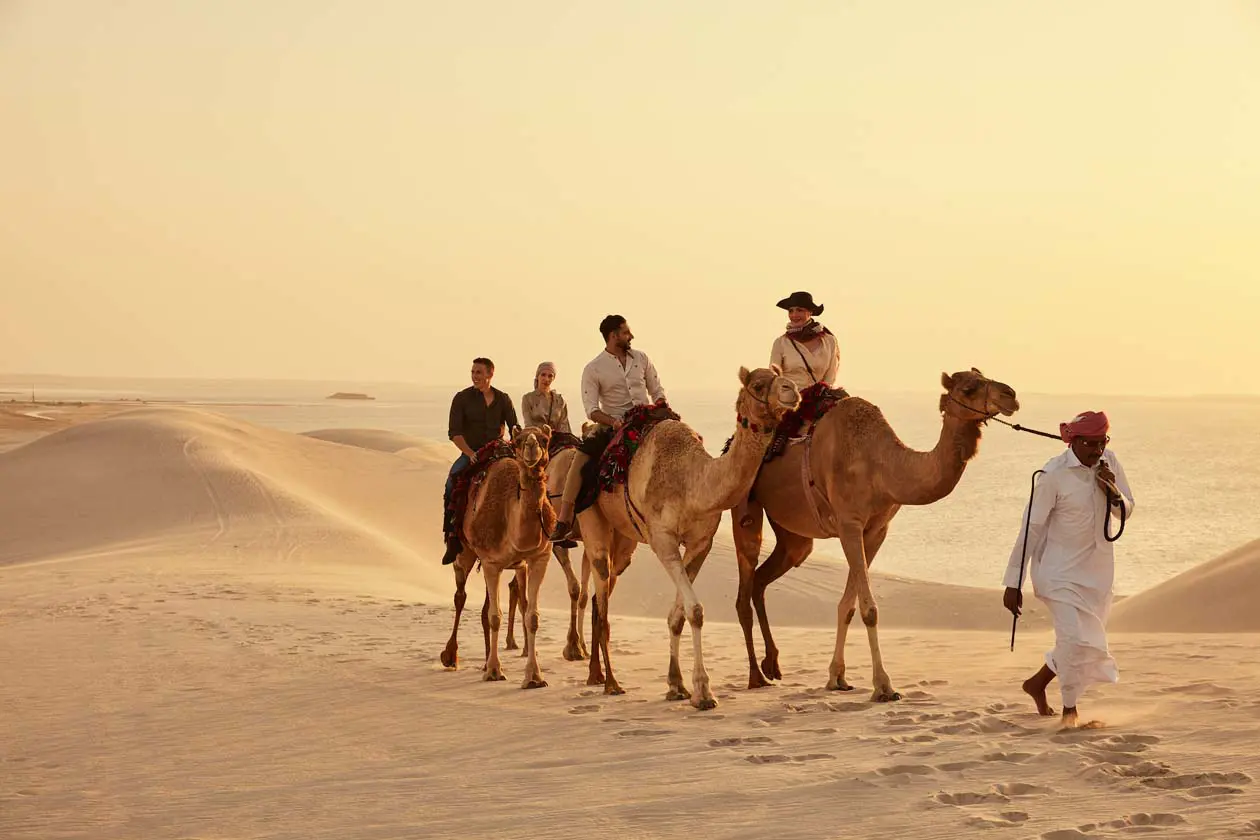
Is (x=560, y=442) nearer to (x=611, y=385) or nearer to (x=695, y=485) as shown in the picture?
(x=611, y=385)

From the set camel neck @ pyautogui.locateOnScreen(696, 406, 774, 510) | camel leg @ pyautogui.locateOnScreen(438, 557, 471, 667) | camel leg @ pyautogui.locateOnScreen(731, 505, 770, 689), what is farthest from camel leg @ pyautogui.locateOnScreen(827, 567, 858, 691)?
camel leg @ pyautogui.locateOnScreen(438, 557, 471, 667)

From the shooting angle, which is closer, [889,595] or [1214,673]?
[1214,673]

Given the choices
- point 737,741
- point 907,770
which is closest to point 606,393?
point 737,741

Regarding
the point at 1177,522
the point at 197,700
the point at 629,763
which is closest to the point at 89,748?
the point at 197,700

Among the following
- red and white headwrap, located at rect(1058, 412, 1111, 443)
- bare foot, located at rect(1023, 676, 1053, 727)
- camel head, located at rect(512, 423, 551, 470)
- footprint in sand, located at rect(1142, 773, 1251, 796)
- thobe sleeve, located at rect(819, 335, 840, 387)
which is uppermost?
thobe sleeve, located at rect(819, 335, 840, 387)

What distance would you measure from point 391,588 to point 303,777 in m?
12.5

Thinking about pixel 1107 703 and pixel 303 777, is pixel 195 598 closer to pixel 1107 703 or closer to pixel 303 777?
pixel 303 777

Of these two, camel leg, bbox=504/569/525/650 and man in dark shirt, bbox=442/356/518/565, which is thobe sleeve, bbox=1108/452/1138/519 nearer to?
camel leg, bbox=504/569/525/650

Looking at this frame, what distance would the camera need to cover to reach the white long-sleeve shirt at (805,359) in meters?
12.2

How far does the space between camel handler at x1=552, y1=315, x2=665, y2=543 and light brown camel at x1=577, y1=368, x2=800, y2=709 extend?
32cm

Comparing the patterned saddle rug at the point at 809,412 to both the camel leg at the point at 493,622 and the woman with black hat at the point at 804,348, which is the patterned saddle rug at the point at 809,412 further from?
the camel leg at the point at 493,622

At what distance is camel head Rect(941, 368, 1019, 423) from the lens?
32.0 feet

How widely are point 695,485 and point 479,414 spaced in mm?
3778

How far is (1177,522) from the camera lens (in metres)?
54.4
